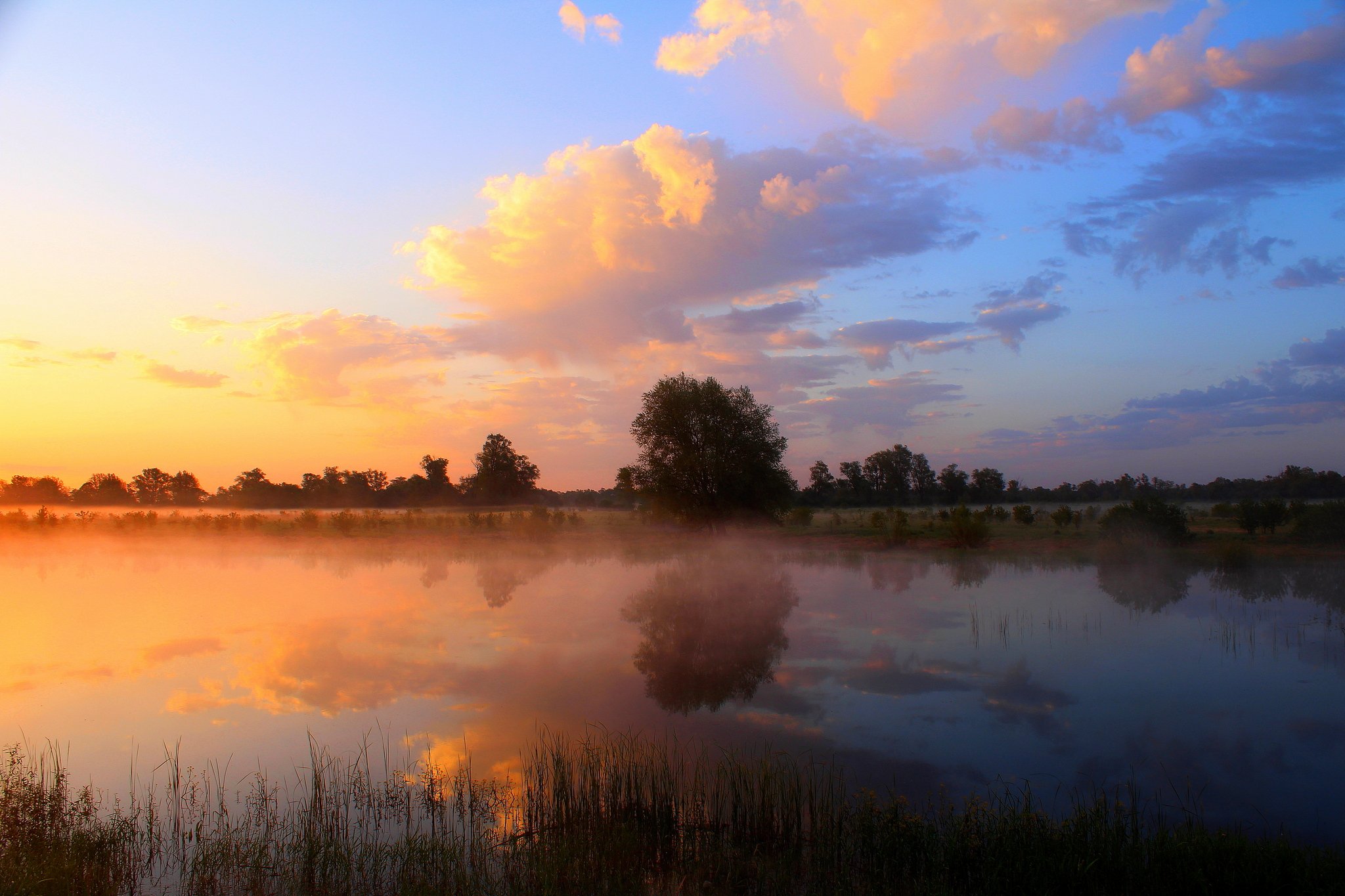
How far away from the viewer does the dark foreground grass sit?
5.47 metres

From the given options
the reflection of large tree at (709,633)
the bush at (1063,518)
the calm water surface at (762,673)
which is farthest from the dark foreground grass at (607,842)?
the bush at (1063,518)

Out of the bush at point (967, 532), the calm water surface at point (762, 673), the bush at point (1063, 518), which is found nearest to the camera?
the calm water surface at point (762, 673)

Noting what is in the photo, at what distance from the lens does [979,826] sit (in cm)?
597

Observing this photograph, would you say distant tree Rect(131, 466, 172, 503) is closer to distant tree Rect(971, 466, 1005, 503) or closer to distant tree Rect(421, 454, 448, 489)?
distant tree Rect(421, 454, 448, 489)

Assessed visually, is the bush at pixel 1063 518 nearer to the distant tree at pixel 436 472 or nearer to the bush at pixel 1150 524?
the bush at pixel 1150 524

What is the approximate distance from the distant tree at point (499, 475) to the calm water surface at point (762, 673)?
5080 cm

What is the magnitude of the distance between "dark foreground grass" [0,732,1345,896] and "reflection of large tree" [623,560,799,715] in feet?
13.0

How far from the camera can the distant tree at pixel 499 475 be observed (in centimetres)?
7562

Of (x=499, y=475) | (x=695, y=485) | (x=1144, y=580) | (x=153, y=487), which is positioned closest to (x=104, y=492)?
(x=153, y=487)

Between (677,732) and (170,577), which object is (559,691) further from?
(170,577)

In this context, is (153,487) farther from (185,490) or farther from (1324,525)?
(1324,525)

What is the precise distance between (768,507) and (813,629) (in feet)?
72.3

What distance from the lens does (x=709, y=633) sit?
52.7 feet

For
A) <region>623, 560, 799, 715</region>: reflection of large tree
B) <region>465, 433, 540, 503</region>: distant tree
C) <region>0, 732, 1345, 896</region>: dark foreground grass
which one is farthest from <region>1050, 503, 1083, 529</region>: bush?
<region>465, 433, 540, 503</region>: distant tree
